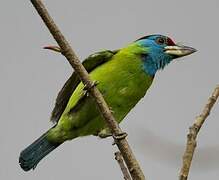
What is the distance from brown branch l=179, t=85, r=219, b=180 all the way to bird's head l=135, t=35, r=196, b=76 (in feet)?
5.36

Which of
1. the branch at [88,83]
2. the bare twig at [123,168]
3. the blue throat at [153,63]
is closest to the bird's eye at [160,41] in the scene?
the blue throat at [153,63]

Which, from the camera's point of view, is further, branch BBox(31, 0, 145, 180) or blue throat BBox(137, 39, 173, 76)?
blue throat BBox(137, 39, 173, 76)

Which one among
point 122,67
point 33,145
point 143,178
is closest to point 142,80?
point 122,67

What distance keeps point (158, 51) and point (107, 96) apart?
605 millimetres

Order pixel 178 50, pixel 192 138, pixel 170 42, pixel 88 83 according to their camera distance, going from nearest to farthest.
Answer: pixel 192 138, pixel 88 83, pixel 178 50, pixel 170 42

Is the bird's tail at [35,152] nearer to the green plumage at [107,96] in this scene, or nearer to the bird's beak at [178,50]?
the green plumage at [107,96]

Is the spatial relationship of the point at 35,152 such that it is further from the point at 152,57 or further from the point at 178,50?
the point at 178,50

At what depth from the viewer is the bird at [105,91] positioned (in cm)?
336

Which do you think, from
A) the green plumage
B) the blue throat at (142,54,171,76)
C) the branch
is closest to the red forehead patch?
the blue throat at (142,54,171,76)

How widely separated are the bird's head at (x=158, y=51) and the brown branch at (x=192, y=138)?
1.63 m

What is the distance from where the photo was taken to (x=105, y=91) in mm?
3357

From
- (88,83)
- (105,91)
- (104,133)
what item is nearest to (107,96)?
(105,91)

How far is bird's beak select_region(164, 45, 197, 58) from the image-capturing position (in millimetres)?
3656

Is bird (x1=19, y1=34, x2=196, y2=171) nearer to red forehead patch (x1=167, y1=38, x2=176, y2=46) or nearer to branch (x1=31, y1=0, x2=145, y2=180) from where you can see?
red forehead patch (x1=167, y1=38, x2=176, y2=46)
